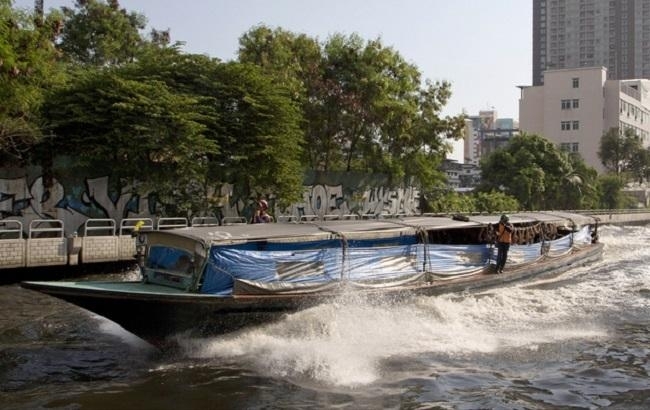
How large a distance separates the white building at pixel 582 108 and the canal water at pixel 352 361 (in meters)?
65.6

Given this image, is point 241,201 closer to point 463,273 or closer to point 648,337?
point 463,273

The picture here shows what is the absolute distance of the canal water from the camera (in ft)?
27.8

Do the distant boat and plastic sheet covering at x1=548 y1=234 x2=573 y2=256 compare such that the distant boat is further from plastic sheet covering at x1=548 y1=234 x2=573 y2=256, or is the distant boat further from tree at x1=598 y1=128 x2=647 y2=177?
tree at x1=598 y1=128 x2=647 y2=177

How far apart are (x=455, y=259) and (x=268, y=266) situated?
511cm

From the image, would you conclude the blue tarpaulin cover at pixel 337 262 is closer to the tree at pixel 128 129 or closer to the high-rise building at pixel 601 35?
the tree at pixel 128 129

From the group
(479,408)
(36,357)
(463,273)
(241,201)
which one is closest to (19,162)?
(241,201)

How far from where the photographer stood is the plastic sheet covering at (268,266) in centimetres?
1048

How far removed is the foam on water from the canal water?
32mm

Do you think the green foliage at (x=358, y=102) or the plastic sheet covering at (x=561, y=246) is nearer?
the plastic sheet covering at (x=561, y=246)

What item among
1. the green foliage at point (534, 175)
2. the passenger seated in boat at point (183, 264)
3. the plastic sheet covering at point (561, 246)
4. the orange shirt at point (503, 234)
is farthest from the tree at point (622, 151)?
the passenger seated in boat at point (183, 264)

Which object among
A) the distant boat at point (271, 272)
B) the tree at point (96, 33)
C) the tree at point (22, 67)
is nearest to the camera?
the distant boat at point (271, 272)

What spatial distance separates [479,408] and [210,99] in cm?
1930

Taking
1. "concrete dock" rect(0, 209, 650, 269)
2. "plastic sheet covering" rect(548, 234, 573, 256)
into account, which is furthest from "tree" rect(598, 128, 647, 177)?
"concrete dock" rect(0, 209, 650, 269)

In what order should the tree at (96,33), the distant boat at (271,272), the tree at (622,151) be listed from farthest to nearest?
1. the tree at (622,151)
2. the tree at (96,33)
3. the distant boat at (271,272)
